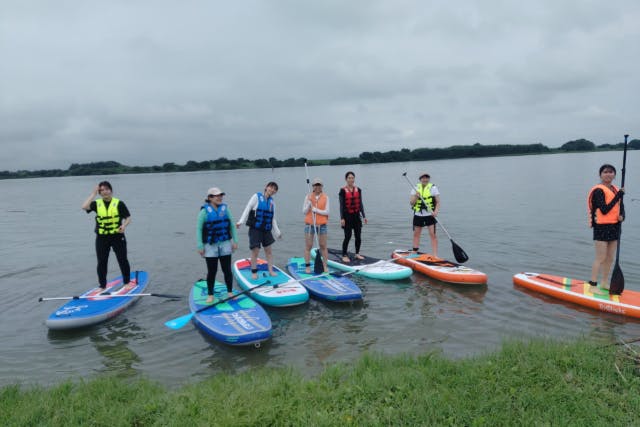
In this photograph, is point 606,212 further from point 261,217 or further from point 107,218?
point 107,218

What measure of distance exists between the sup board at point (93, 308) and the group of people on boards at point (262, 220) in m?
0.27

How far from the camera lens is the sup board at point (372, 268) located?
9.48 m

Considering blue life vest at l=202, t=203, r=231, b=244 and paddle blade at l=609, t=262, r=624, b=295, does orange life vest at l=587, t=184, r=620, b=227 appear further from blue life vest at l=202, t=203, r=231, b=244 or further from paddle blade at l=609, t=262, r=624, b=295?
blue life vest at l=202, t=203, r=231, b=244

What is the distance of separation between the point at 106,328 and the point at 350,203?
6.17 meters

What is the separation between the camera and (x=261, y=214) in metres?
8.58

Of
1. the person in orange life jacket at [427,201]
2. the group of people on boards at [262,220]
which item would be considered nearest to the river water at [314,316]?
the group of people on boards at [262,220]

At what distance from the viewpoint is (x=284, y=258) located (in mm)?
12992

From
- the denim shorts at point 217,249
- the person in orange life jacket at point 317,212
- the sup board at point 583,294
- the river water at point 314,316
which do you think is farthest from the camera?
the person in orange life jacket at point 317,212

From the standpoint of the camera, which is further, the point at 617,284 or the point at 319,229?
the point at 319,229

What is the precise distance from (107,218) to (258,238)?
10.4ft

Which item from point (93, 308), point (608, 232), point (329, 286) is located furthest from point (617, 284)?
point (93, 308)

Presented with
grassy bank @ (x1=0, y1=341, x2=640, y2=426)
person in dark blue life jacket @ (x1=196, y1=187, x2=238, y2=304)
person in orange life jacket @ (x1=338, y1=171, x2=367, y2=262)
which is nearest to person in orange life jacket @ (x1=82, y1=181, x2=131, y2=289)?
person in dark blue life jacket @ (x1=196, y1=187, x2=238, y2=304)

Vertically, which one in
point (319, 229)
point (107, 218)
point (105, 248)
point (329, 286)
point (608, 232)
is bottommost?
point (329, 286)

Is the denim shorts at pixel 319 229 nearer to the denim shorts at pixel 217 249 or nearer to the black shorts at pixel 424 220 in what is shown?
the denim shorts at pixel 217 249
